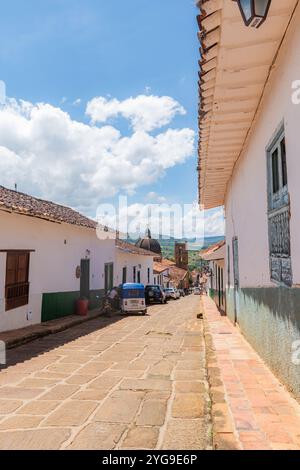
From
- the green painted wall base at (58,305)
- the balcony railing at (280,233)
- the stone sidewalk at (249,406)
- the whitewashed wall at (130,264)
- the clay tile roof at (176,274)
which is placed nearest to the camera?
the stone sidewalk at (249,406)

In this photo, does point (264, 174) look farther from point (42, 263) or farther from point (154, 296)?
point (154, 296)

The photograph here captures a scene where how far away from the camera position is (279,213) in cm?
479

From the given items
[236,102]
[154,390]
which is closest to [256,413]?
[154,390]

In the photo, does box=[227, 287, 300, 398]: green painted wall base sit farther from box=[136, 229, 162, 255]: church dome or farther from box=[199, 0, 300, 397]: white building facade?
box=[136, 229, 162, 255]: church dome

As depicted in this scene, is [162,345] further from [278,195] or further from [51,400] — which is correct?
[278,195]

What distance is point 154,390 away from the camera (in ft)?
17.3

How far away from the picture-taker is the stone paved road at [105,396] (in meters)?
3.64

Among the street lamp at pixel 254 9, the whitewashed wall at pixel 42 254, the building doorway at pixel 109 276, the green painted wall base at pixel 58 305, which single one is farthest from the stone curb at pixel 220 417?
the building doorway at pixel 109 276

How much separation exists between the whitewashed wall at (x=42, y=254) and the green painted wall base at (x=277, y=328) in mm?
6102

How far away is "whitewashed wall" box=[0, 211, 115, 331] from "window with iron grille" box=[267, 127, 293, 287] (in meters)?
6.69

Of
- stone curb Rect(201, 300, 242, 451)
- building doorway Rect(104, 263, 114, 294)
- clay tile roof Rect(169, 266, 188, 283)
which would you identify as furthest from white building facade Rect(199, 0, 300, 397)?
clay tile roof Rect(169, 266, 188, 283)

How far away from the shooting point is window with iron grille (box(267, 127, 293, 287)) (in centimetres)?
452

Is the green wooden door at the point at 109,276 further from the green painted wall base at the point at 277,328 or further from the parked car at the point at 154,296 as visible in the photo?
the green painted wall base at the point at 277,328

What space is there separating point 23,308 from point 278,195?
320 inches
